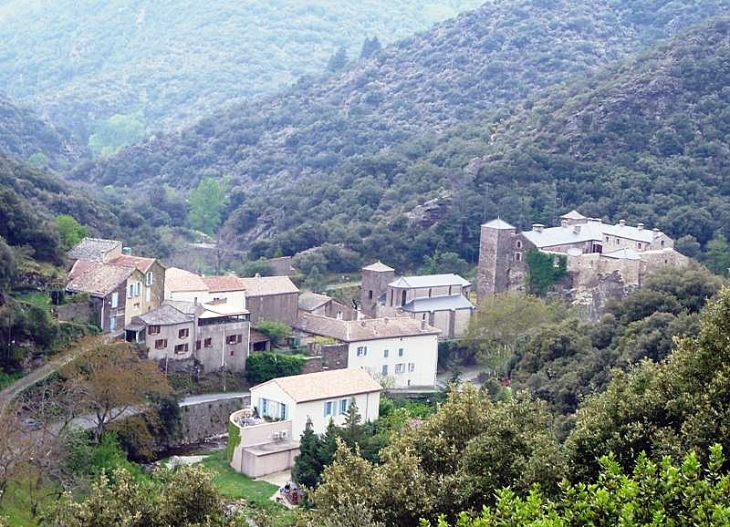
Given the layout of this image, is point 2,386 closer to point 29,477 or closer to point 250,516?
point 29,477

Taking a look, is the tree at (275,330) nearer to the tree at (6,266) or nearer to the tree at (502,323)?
the tree at (502,323)

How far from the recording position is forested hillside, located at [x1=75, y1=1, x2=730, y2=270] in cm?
8475

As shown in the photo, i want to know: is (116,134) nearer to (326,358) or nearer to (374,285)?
(374,285)

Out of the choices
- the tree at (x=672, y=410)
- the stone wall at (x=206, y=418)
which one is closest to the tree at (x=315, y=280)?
the stone wall at (x=206, y=418)

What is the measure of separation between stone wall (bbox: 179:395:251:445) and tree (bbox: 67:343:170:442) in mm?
2475

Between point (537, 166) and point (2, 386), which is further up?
point (537, 166)

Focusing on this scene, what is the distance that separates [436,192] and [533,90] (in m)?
31.8

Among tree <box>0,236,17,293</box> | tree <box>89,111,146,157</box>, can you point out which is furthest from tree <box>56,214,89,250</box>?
tree <box>89,111,146,157</box>

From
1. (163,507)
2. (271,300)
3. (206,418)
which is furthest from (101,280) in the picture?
(163,507)

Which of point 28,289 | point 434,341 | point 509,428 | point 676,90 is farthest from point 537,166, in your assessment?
point 509,428

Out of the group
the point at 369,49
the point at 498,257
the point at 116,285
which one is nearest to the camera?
the point at 116,285

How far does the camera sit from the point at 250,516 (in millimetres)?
36031

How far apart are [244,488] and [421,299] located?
66.5 feet

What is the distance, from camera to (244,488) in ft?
135
